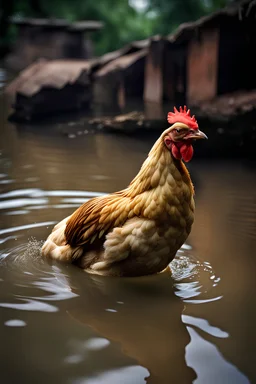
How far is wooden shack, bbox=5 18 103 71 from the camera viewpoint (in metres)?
21.8

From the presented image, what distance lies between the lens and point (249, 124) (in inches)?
369

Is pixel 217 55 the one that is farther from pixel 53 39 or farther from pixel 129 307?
pixel 53 39

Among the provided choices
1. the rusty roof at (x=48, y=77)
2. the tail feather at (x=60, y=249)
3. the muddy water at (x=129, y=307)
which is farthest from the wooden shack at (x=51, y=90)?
the tail feather at (x=60, y=249)

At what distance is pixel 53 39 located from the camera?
22188 millimetres

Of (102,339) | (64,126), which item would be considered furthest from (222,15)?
(102,339)

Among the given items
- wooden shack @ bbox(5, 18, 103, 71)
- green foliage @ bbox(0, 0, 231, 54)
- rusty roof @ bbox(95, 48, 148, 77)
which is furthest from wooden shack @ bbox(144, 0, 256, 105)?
green foliage @ bbox(0, 0, 231, 54)

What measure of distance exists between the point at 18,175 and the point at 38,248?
114 inches

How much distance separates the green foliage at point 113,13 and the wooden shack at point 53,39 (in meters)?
5.55

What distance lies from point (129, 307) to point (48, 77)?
10.2 m

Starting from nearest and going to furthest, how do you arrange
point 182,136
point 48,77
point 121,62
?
point 182,136, point 48,77, point 121,62

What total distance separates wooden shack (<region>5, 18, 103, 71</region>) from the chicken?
1847 cm

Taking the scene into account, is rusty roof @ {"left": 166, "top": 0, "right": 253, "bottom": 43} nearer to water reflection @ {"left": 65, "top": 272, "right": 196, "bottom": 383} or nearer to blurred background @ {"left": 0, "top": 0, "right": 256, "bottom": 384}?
blurred background @ {"left": 0, "top": 0, "right": 256, "bottom": 384}

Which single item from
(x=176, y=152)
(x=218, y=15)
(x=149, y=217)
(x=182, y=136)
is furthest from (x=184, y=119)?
(x=218, y=15)

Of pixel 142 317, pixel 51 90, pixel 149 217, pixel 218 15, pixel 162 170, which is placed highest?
pixel 218 15
